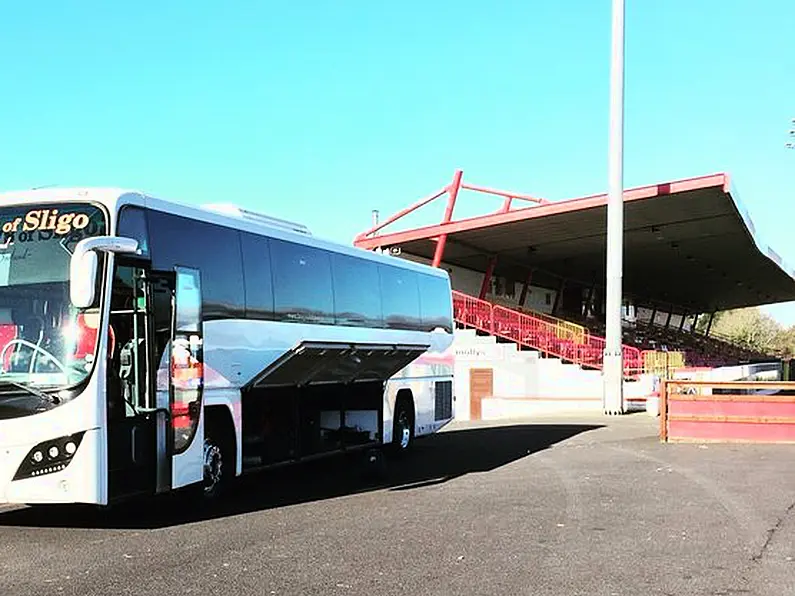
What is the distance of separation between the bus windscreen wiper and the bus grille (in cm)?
961

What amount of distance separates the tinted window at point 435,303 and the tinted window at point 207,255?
591cm

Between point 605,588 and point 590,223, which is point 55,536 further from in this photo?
point 590,223

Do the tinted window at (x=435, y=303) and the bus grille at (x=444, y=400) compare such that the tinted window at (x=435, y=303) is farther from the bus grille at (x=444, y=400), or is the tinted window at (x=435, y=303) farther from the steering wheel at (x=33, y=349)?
the steering wheel at (x=33, y=349)

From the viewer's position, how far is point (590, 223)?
3077 centimetres

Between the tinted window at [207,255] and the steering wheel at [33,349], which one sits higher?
the tinted window at [207,255]

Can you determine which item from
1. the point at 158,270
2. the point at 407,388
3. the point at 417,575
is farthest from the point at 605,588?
the point at 407,388

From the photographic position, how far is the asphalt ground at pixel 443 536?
676 cm

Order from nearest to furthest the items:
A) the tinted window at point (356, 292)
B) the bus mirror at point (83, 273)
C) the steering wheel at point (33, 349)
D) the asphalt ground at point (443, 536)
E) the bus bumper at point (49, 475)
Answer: the asphalt ground at point (443, 536) → the bus mirror at point (83, 273) → the bus bumper at point (49, 475) → the steering wheel at point (33, 349) → the tinted window at point (356, 292)

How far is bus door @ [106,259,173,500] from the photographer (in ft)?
28.1

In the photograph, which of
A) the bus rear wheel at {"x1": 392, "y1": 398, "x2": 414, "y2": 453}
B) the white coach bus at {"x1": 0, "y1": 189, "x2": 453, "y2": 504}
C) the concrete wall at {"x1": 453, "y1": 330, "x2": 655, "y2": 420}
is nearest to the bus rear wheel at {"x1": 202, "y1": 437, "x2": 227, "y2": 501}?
the white coach bus at {"x1": 0, "y1": 189, "x2": 453, "y2": 504}

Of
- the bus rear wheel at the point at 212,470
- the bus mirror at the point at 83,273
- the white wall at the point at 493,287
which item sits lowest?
the bus rear wheel at the point at 212,470

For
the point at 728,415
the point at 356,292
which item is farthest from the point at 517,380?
the point at 356,292

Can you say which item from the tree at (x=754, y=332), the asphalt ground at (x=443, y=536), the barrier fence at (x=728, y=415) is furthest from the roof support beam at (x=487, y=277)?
the tree at (x=754, y=332)

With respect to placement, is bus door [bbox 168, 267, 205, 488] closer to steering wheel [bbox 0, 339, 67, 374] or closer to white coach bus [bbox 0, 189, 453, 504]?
white coach bus [bbox 0, 189, 453, 504]
